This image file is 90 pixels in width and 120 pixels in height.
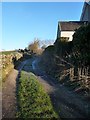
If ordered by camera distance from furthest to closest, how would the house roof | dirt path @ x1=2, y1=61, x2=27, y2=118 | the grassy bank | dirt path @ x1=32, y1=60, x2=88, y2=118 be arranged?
the house roof, dirt path @ x1=32, y1=60, x2=88, y2=118, dirt path @ x1=2, y1=61, x2=27, y2=118, the grassy bank

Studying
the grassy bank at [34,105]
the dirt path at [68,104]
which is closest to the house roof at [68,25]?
the dirt path at [68,104]

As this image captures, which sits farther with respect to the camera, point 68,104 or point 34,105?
point 68,104

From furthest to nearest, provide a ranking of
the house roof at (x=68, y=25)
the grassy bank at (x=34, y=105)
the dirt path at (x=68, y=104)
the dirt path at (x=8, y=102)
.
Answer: the house roof at (x=68, y=25) → the dirt path at (x=68, y=104) → the dirt path at (x=8, y=102) → the grassy bank at (x=34, y=105)

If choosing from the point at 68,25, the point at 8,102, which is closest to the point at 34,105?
the point at 8,102

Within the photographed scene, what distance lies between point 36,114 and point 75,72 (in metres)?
7.34

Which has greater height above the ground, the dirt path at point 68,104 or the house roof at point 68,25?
the house roof at point 68,25

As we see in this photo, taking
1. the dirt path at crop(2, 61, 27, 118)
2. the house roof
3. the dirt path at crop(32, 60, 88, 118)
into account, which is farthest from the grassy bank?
the house roof

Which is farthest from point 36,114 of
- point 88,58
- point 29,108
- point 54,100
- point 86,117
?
point 88,58

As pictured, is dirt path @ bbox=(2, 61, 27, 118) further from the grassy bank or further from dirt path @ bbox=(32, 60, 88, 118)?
dirt path @ bbox=(32, 60, 88, 118)

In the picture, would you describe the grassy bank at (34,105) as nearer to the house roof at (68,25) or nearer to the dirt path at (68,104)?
the dirt path at (68,104)

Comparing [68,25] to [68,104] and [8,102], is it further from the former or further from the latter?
[8,102]

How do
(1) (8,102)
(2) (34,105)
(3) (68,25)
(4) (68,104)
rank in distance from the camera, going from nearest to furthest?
(2) (34,105), (4) (68,104), (1) (8,102), (3) (68,25)

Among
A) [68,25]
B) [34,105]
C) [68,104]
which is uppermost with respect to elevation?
[68,25]

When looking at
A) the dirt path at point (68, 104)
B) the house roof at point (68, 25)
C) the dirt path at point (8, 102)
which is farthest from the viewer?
the house roof at point (68, 25)
